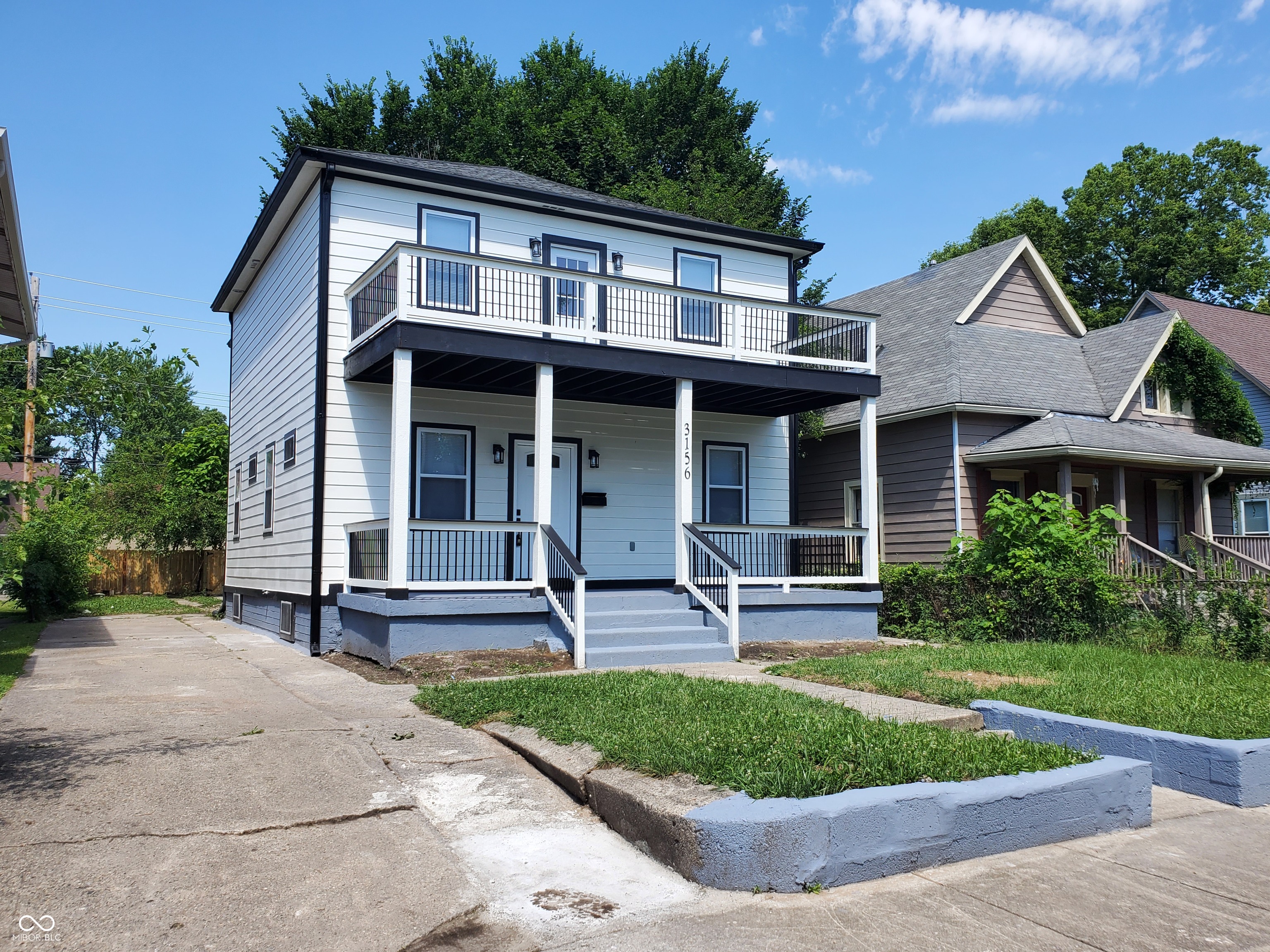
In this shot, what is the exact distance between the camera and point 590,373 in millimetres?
12492

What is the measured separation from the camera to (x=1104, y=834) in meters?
4.77

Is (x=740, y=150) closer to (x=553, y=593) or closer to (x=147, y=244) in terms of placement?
(x=147, y=244)

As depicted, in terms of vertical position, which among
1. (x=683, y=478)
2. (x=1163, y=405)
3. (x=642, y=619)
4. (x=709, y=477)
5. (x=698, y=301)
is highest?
(x=698, y=301)

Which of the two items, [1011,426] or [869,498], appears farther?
[1011,426]

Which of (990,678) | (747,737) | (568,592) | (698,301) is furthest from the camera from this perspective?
(698,301)

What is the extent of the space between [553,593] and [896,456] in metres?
9.15

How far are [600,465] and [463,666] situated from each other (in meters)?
5.42

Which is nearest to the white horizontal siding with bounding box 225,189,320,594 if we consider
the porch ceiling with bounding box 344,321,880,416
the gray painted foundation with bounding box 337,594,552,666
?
the porch ceiling with bounding box 344,321,880,416

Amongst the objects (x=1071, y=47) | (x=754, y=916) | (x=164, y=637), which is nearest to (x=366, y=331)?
(x=164, y=637)

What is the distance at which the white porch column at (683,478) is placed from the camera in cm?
Answer: 1239

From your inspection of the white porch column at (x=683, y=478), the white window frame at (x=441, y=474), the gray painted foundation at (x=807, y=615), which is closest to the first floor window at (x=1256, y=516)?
the gray painted foundation at (x=807, y=615)

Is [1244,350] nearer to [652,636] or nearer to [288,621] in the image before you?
[652,636]

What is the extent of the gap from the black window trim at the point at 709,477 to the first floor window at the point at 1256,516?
15669mm

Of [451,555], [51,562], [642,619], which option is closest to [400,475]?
[451,555]
